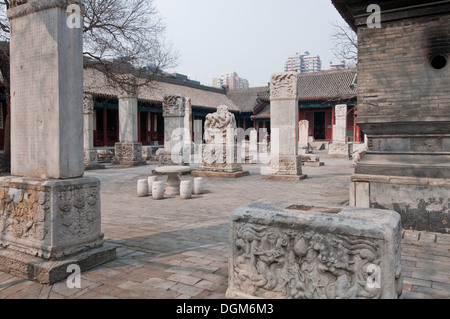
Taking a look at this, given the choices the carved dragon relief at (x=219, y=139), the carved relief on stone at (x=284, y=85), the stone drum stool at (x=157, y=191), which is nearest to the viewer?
the stone drum stool at (x=157, y=191)

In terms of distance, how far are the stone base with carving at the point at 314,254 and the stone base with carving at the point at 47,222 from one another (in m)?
1.71

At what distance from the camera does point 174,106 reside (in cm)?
1333

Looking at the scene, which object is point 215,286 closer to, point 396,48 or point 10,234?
point 10,234

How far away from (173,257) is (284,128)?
7767mm

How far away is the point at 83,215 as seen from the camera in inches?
139

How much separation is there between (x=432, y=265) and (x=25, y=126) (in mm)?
4575

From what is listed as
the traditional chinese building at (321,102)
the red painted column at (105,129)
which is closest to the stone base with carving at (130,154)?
the red painted column at (105,129)

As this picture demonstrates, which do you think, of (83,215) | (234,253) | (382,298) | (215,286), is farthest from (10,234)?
(382,298)

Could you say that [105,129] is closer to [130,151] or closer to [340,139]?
[130,151]

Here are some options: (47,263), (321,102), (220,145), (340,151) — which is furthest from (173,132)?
(321,102)

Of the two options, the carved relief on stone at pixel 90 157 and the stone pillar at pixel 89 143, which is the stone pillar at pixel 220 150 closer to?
the stone pillar at pixel 89 143

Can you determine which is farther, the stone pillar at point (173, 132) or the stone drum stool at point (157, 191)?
the stone pillar at point (173, 132)

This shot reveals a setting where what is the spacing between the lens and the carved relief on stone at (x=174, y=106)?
13.2 metres

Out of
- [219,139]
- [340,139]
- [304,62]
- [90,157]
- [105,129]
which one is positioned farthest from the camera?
[304,62]
